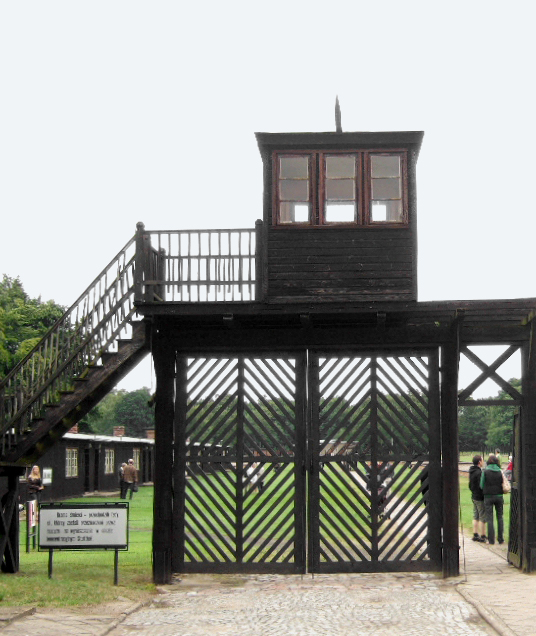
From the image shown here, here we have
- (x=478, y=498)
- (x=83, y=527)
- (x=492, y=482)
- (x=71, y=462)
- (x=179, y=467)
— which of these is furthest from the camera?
(x=71, y=462)

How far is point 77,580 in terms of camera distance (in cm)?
1494

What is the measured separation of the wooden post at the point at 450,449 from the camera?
49.5 feet

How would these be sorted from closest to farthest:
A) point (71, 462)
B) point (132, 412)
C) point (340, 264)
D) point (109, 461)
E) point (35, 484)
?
1. point (340, 264)
2. point (35, 484)
3. point (71, 462)
4. point (109, 461)
5. point (132, 412)

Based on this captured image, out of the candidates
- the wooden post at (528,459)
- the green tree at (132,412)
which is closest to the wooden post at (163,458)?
the wooden post at (528,459)

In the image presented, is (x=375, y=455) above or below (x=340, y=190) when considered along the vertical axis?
below

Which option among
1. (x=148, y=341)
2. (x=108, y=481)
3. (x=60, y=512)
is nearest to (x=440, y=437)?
(x=148, y=341)

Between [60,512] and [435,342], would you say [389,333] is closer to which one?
[435,342]

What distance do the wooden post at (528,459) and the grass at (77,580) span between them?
5834 mm

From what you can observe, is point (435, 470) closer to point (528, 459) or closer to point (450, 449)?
point (450, 449)

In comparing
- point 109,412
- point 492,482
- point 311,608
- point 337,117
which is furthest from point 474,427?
point 311,608

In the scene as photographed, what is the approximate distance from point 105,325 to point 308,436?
3700mm

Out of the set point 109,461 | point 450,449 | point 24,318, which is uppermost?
point 24,318

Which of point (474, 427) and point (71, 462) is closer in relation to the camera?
point (71, 462)

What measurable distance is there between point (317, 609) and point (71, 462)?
32.2 metres
